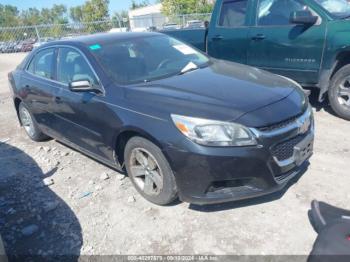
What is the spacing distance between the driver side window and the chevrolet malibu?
0.04 feet

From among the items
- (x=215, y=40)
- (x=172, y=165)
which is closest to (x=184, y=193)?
(x=172, y=165)

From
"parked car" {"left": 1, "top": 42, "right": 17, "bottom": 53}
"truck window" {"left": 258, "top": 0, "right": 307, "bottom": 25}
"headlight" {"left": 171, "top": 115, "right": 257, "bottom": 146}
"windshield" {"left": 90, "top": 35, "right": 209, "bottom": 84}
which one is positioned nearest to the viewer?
"headlight" {"left": 171, "top": 115, "right": 257, "bottom": 146}

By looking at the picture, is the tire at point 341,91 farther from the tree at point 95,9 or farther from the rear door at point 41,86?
the tree at point 95,9

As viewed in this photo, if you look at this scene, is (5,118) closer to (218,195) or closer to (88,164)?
(88,164)

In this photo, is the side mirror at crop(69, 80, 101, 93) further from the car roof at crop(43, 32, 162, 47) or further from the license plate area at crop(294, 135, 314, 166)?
the license plate area at crop(294, 135, 314, 166)

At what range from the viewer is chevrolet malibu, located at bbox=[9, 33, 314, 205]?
115 inches

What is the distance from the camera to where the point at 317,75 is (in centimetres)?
528

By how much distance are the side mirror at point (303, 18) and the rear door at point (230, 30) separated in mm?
959

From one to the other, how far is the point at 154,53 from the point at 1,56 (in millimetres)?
20285

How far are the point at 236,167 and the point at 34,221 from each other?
2166mm

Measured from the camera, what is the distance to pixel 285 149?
3.06 m

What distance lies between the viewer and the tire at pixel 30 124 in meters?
5.57

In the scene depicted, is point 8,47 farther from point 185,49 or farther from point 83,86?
point 83,86

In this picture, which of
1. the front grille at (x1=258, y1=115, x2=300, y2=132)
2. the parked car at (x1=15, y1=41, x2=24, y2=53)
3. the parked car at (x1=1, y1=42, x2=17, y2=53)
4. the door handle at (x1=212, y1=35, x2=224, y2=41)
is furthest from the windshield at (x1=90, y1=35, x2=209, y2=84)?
the parked car at (x1=1, y1=42, x2=17, y2=53)
